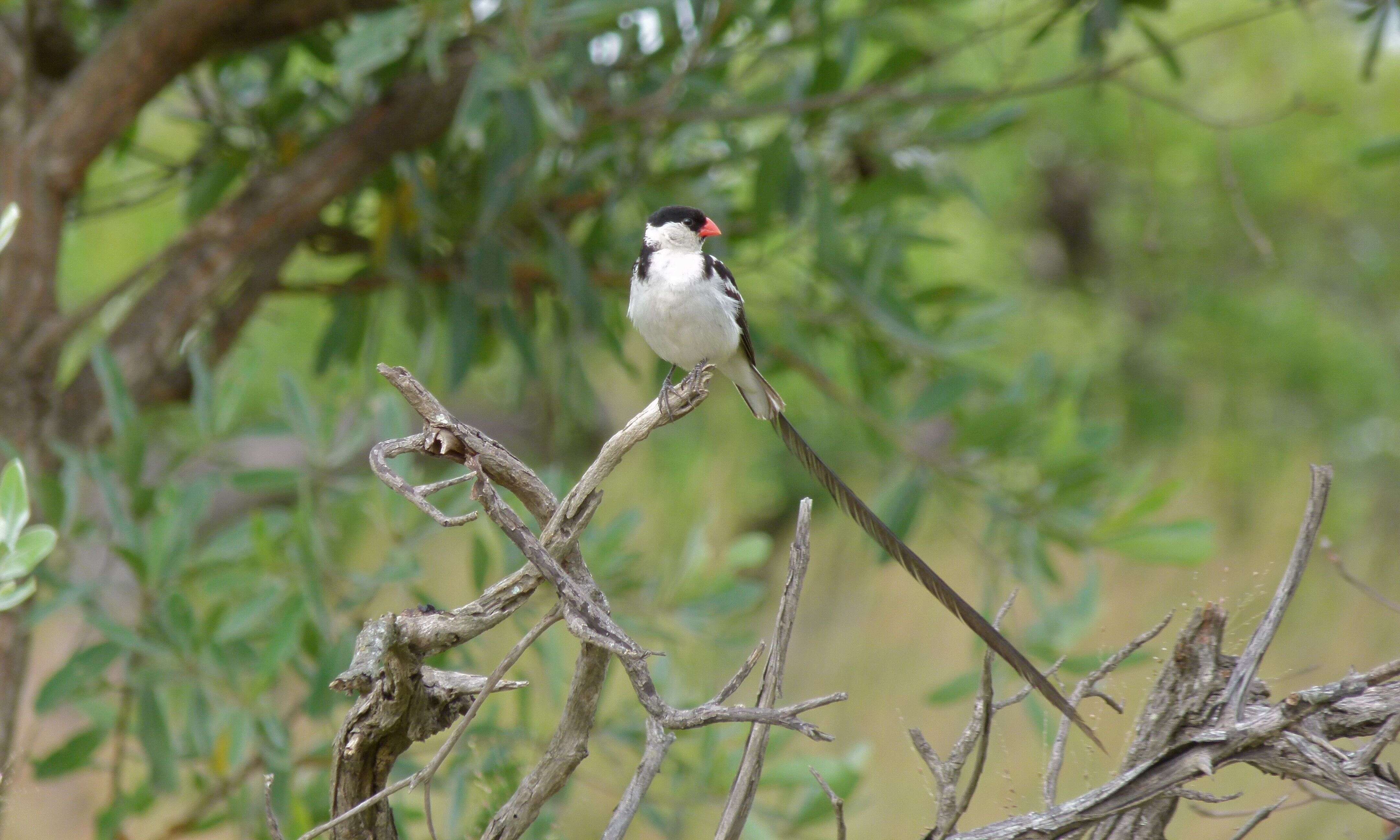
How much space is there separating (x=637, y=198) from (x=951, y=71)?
2.79 m

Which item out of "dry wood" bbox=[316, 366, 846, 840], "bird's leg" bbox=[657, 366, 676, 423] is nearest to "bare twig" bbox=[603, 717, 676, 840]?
"dry wood" bbox=[316, 366, 846, 840]

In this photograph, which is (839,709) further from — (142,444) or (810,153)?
(142,444)

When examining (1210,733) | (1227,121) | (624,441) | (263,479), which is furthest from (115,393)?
(1227,121)

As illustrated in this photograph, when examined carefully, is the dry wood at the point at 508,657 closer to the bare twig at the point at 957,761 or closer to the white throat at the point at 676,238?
the bare twig at the point at 957,761

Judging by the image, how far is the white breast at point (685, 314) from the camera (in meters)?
2.04

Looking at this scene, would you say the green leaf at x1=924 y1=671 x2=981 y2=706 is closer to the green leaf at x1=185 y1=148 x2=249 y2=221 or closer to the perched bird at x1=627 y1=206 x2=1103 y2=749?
the perched bird at x1=627 y1=206 x2=1103 y2=749

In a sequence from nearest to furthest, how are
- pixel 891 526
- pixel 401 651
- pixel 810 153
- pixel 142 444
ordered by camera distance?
pixel 401 651 < pixel 142 444 < pixel 891 526 < pixel 810 153

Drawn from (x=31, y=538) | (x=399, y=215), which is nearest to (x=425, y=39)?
(x=399, y=215)

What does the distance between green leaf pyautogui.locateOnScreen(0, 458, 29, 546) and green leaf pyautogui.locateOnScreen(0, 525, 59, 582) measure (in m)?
0.02

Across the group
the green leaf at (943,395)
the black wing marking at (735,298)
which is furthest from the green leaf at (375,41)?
the green leaf at (943,395)

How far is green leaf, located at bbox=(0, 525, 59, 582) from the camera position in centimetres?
132

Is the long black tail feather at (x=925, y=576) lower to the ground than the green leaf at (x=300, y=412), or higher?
higher

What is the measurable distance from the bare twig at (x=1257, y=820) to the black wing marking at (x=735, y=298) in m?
1.16

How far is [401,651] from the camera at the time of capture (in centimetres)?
112
